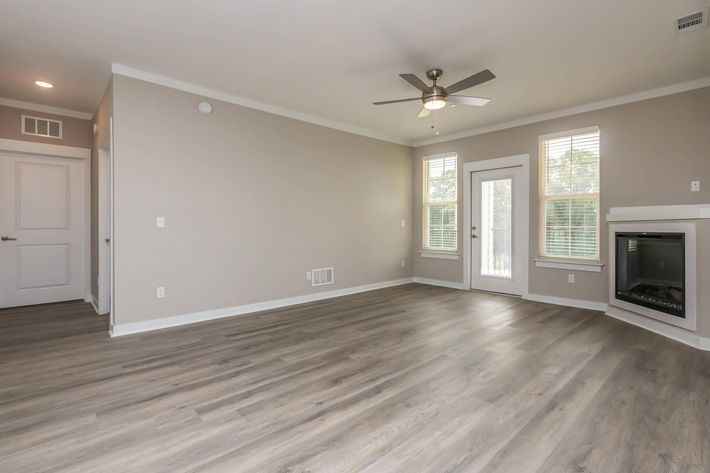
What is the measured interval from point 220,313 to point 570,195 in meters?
5.00

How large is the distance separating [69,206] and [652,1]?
23.1 ft

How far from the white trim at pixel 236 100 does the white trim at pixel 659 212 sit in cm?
370

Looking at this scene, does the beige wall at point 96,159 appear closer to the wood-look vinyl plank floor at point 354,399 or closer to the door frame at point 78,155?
the door frame at point 78,155

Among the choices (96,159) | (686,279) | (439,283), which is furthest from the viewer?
(439,283)

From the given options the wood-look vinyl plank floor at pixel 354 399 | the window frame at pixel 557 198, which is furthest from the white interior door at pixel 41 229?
the window frame at pixel 557 198

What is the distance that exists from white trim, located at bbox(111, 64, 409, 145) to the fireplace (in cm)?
401

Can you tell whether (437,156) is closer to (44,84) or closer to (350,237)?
(350,237)

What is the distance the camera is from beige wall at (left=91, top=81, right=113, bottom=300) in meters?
4.00

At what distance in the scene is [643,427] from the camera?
2.01m

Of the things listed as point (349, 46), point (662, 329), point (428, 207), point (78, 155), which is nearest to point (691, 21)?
point (349, 46)

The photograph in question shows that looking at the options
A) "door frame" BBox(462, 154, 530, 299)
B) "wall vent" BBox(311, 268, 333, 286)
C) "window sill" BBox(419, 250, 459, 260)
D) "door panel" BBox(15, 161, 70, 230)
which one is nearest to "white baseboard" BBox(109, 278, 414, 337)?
"wall vent" BBox(311, 268, 333, 286)

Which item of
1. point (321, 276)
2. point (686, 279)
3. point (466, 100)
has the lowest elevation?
point (321, 276)

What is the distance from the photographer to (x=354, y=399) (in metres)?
2.34

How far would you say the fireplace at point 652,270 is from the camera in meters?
3.64
